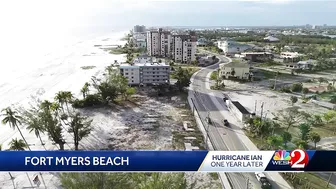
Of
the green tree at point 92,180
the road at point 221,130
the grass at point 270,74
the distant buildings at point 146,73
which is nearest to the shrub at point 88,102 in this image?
the distant buildings at point 146,73

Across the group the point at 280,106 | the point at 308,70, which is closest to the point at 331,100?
the point at 280,106

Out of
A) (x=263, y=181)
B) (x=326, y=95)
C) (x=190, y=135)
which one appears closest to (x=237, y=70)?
(x=326, y=95)

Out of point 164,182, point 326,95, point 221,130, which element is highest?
point 164,182

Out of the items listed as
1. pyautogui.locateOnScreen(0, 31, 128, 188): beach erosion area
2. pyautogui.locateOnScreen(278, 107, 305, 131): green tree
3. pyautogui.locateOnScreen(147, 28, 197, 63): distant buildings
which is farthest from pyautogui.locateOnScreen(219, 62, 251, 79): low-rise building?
pyautogui.locateOnScreen(0, 31, 128, 188): beach erosion area

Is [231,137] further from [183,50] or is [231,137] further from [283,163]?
[183,50]

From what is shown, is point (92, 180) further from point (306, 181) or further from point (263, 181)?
point (306, 181)

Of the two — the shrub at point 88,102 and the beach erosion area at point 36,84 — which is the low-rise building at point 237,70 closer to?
the beach erosion area at point 36,84
